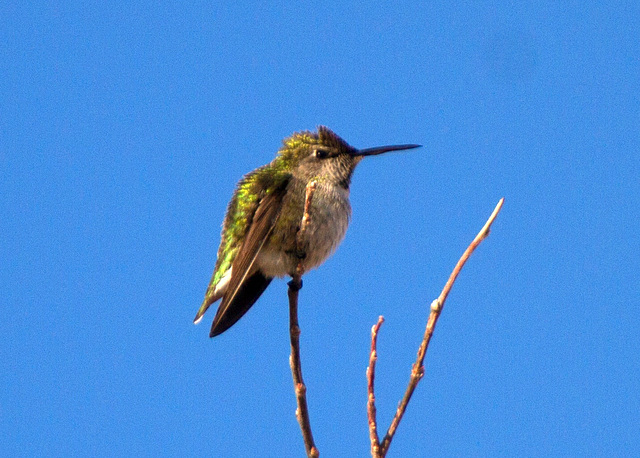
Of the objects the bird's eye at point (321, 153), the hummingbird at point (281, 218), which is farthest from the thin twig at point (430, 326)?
the bird's eye at point (321, 153)

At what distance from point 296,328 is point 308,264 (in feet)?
6.37

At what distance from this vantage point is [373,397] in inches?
91.4

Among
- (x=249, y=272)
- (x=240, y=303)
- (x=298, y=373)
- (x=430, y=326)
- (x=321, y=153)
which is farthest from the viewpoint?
(x=321, y=153)

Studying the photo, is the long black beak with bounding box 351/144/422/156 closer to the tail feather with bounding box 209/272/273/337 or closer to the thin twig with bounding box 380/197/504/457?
the tail feather with bounding box 209/272/273/337

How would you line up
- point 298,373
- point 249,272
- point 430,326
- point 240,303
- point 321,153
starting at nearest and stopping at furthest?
point 430,326 → point 298,373 → point 249,272 → point 240,303 → point 321,153

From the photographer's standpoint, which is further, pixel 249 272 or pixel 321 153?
pixel 321 153

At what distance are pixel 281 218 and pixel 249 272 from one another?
0.41m

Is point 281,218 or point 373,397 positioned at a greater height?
point 281,218

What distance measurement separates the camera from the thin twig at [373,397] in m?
2.16

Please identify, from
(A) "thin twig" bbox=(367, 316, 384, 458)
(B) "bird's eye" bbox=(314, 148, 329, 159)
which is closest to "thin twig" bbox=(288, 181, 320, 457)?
(A) "thin twig" bbox=(367, 316, 384, 458)

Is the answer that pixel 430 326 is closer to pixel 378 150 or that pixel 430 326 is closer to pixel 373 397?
pixel 373 397

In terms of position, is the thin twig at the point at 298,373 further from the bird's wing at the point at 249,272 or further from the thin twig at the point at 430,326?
the bird's wing at the point at 249,272

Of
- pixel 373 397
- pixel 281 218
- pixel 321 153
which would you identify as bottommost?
pixel 373 397

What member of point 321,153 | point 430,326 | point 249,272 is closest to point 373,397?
point 430,326
